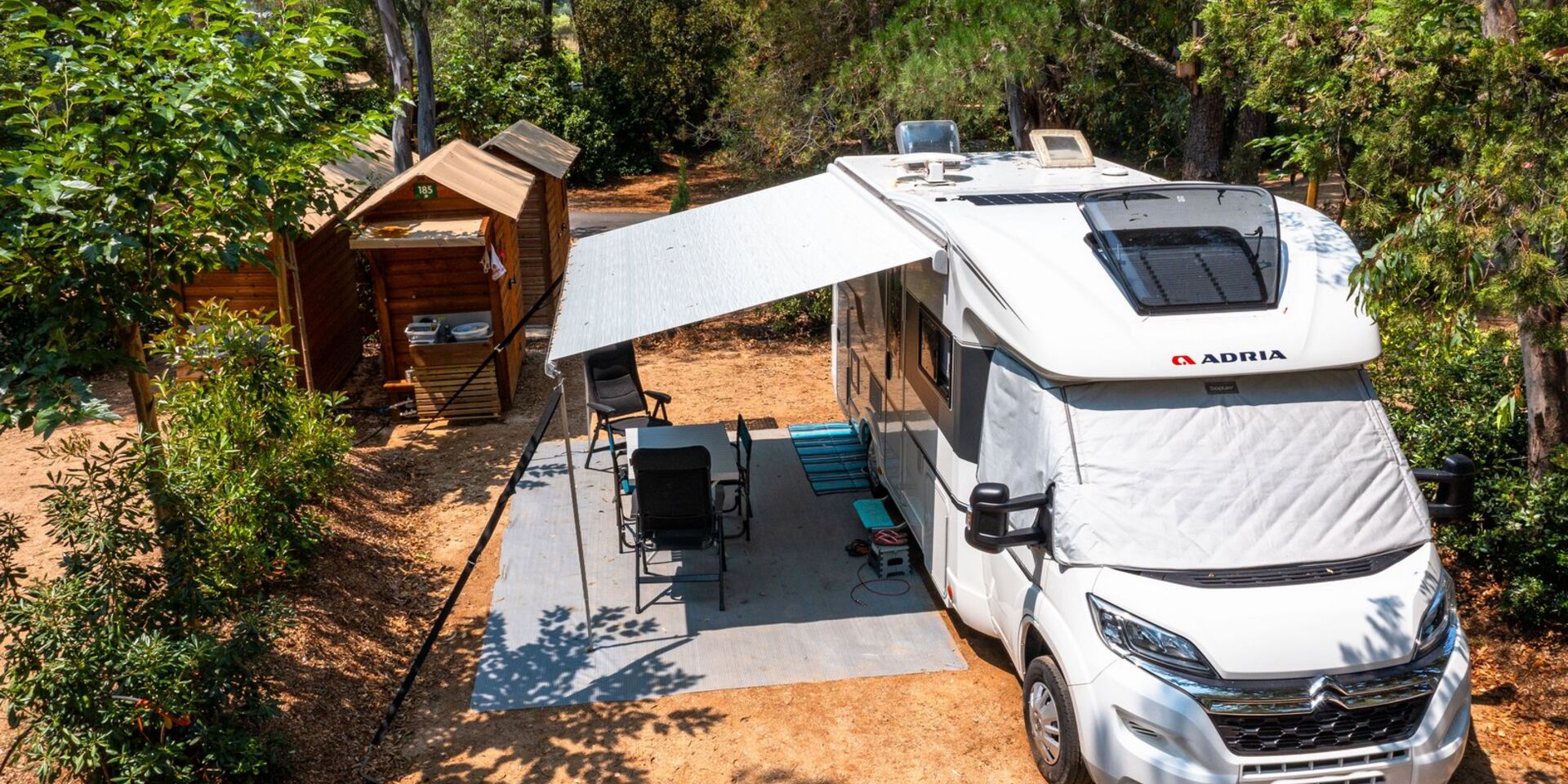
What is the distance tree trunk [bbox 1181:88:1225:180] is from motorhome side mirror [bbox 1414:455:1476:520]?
20.8 feet

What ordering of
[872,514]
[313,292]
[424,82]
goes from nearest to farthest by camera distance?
[872,514]
[313,292]
[424,82]

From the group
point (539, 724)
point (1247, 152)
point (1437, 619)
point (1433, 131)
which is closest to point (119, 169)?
point (539, 724)

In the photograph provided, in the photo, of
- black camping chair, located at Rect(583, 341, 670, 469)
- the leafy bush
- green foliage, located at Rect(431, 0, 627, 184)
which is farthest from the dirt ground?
green foliage, located at Rect(431, 0, 627, 184)

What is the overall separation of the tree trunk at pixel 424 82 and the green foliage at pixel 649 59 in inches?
380

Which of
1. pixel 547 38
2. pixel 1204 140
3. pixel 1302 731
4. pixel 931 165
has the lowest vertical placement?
pixel 1302 731

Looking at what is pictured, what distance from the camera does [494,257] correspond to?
425 inches

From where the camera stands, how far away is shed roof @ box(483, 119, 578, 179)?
46.6 ft

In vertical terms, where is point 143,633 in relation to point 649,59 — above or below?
below

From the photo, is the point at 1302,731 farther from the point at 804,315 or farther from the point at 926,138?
the point at 804,315

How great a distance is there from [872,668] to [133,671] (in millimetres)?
3769

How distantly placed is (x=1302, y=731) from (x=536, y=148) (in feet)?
42.9

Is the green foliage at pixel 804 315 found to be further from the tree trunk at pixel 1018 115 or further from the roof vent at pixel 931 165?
the roof vent at pixel 931 165

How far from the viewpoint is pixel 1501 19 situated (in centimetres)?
607

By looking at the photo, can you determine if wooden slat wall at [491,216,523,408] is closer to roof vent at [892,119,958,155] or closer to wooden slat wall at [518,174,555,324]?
wooden slat wall at [518,174,555,324]
